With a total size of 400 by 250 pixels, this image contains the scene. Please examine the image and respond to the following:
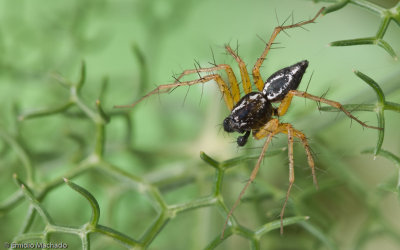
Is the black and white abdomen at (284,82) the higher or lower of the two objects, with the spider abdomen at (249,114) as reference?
higher

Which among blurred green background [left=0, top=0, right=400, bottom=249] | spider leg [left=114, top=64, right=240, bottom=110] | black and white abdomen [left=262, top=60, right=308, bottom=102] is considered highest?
black and white abdomen [left=262, top=60, right=308, bottom=102]

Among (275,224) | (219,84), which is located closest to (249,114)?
(219,84)

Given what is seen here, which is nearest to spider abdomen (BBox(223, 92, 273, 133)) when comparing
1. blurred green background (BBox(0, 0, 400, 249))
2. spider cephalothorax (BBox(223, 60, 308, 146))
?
spider cephalothorax (BBox(223, 60, 308, 146))

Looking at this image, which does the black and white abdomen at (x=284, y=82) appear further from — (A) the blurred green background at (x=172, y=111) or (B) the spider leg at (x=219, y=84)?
(A) the blurred green background at (x=172, y=111)

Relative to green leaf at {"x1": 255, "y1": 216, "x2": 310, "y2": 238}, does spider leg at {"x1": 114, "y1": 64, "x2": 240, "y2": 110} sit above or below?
above

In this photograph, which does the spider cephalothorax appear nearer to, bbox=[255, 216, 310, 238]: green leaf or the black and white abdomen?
the black and white abdomen

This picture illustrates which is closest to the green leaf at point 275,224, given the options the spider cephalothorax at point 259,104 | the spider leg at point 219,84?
the spider cephalothorax at point 259,104

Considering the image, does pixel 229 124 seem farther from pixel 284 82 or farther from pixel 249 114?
pixel 284 82
